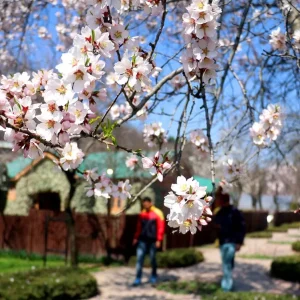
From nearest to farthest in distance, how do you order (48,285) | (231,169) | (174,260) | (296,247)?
(231,169)
(48,285)
(174,260)
(296,247)

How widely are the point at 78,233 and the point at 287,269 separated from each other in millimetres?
6046

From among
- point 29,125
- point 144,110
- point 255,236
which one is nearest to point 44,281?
point 144,110

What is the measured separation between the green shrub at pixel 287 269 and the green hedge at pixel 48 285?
410 centimetres

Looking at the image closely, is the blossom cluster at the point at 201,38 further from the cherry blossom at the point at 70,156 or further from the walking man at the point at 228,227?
the walking man at the point at 228,227

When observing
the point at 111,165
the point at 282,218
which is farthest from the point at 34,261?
the point at 282,218

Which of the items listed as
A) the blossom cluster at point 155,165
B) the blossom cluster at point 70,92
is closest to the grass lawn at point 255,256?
the blossom cluster at point 155,165

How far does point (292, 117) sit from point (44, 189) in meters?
11.0

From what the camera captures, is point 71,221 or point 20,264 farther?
point 20,264

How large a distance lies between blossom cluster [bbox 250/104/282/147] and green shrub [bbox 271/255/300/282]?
22.7ft

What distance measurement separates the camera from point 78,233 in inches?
552

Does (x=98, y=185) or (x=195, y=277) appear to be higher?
(x=98, y=185)

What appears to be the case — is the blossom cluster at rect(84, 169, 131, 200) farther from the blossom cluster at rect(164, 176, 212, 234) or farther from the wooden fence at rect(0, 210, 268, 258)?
the wooden fence at rect(0, 210, 268, 258)

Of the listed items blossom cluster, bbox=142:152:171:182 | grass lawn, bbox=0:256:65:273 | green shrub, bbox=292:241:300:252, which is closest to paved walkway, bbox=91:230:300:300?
grass lawn, bbox=0:256:65:273

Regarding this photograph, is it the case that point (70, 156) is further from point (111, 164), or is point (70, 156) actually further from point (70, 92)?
point (111, 164)
